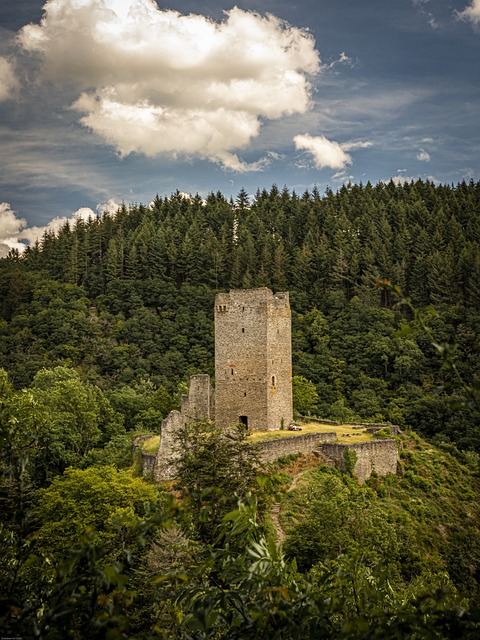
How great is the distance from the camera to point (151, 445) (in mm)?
25516

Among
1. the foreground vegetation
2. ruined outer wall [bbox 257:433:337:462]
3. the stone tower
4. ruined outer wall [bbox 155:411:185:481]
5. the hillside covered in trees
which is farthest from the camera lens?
the hillside covered in trees

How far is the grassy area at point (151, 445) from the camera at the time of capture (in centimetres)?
2431

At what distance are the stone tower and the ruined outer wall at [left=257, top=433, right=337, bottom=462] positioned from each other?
294 cm

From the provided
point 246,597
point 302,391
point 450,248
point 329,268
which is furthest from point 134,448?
point 450,248

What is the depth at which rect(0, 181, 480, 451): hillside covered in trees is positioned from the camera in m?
42.2

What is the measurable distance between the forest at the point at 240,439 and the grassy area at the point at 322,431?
2044mm

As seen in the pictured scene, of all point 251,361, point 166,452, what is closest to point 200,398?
point 251,361

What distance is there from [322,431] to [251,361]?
4890 millimetres

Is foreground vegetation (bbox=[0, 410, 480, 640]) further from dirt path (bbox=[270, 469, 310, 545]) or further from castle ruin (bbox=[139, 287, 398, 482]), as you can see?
castle ruin (bbox=[139, 287, 398, 482])

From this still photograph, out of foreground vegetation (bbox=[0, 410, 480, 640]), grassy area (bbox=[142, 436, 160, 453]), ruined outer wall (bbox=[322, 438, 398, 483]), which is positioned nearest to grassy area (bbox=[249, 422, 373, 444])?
ruined outer wall (bbox=[322, 438, 398, 483])

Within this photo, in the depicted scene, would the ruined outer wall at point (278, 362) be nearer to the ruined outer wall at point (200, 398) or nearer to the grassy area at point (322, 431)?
the grassy area at point (322, 431)

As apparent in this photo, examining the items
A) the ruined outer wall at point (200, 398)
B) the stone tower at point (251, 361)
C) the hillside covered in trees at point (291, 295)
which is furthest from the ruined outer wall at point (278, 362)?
the hillside covered in trees at point (291, 295)

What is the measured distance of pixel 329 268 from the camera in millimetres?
56594

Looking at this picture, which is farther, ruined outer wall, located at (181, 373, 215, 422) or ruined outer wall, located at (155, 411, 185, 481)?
ruined outer wall, located at (181, 373, 215, 422)
